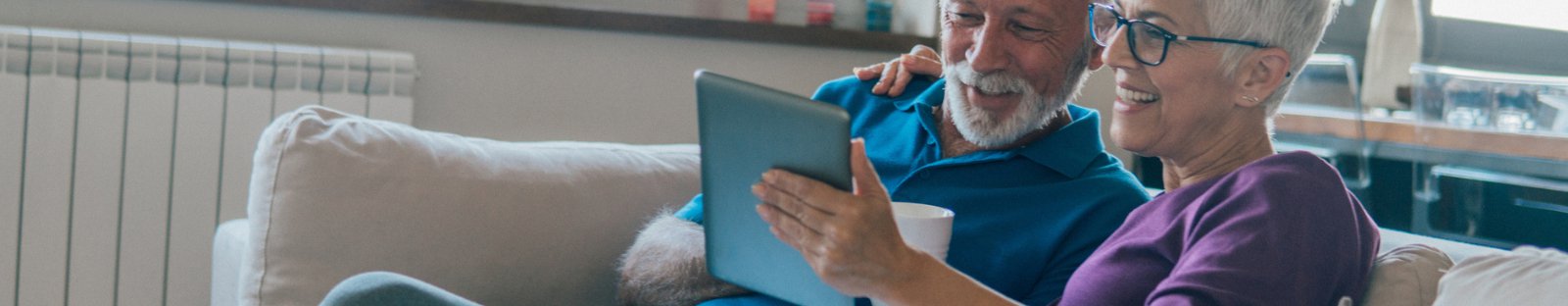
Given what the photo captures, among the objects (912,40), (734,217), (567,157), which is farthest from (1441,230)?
(734,217)

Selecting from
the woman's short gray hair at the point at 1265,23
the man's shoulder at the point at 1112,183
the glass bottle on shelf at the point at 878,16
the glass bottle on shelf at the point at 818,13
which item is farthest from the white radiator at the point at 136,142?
the woman's short gray hair at the point at 1265,23

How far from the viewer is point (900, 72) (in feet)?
5.66

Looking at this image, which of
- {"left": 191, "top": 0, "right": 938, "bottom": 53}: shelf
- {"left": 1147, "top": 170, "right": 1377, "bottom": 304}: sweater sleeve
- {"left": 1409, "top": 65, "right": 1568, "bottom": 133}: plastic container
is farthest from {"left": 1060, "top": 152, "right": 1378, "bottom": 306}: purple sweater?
{"left": 1409, "top": 65, "right": 1568, "bottom": 133}: plastic container

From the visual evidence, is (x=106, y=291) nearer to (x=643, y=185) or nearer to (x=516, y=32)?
(x=516, y=32)

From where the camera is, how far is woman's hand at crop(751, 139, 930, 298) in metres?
0.96

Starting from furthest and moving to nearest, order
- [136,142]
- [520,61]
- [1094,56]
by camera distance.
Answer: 1. [520,61]
2. [136,142]
3. [1094,56]

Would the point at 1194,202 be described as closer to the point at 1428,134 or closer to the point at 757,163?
the point at 757,163

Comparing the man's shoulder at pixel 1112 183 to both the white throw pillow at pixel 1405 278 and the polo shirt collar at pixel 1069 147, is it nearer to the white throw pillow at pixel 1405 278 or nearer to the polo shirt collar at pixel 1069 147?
the polo shirt collar at pixel 1069 147

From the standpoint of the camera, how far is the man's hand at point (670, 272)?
1.57m

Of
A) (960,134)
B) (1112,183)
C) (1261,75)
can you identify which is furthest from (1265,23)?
(960,134)

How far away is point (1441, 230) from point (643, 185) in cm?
212

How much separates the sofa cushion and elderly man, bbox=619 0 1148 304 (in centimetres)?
10

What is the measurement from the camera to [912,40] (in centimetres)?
275

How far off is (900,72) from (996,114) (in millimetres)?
231
